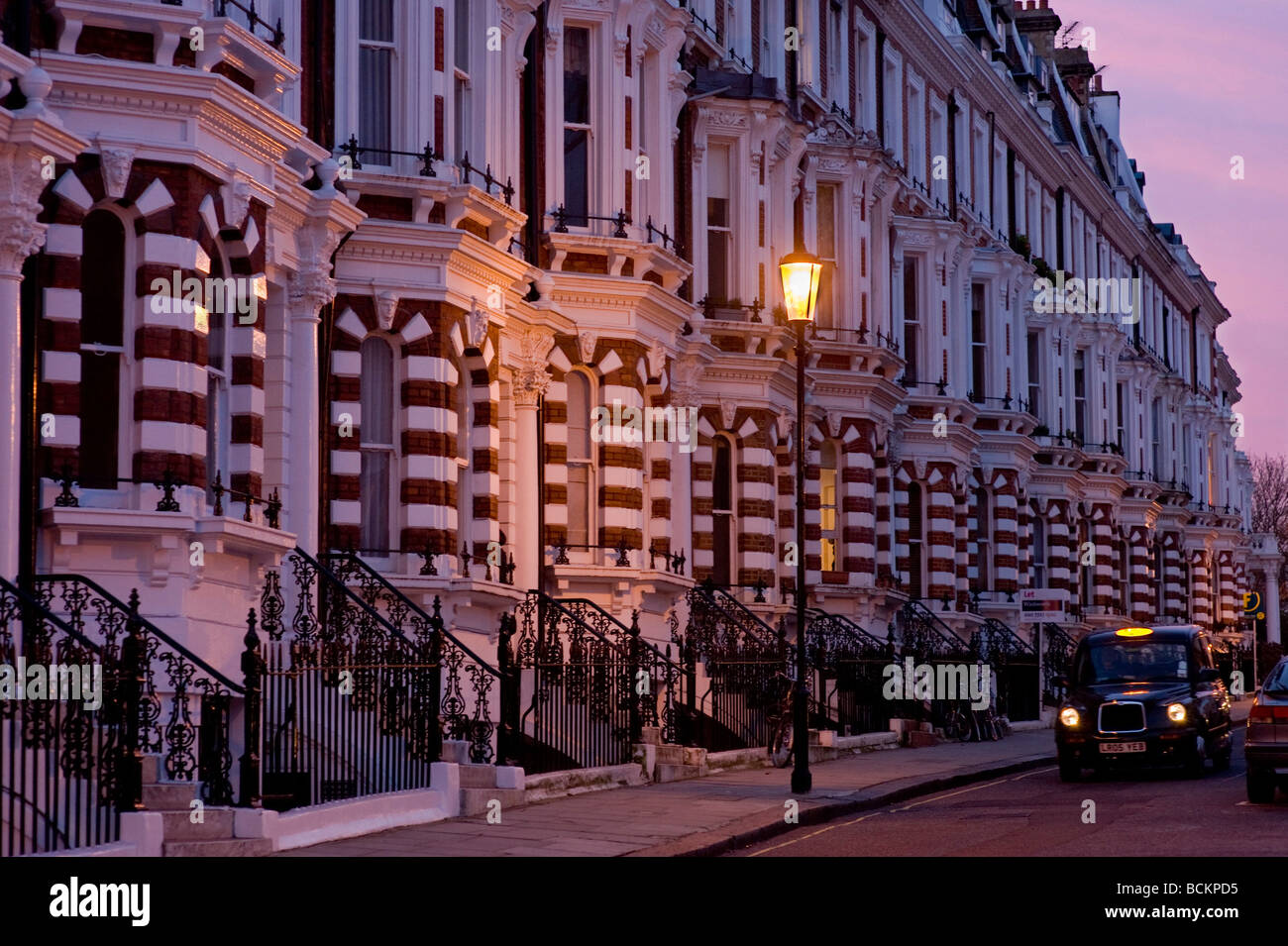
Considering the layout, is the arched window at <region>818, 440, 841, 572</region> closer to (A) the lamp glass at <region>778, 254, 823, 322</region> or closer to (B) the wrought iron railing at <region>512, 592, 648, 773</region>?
(B) the wrought iron railing at <region>512, 592, 648, 773</region>

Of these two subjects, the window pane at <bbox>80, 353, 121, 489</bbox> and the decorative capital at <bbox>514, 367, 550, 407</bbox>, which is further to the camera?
the decorative capital at <bbox>514, 367, 550, 407</bbox>

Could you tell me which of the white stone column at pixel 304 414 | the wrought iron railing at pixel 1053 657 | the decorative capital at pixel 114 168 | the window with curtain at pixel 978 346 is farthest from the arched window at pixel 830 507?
the decorative capital at pixel 114 168

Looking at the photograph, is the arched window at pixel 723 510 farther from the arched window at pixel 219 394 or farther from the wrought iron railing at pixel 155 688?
the wrought iron railing at pixel 155 688

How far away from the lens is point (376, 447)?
23953mm

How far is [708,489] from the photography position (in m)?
34.0

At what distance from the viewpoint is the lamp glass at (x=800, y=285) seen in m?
24.0

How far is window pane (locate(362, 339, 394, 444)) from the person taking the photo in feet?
78.8

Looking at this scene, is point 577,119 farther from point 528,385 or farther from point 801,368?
point 801,368

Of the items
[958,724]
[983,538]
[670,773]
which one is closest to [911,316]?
[983,538]

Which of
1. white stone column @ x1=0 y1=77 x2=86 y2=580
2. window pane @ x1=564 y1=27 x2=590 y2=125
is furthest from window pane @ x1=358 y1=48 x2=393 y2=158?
white stone column @ x1=0 y1=77 x2=86 y2=580
